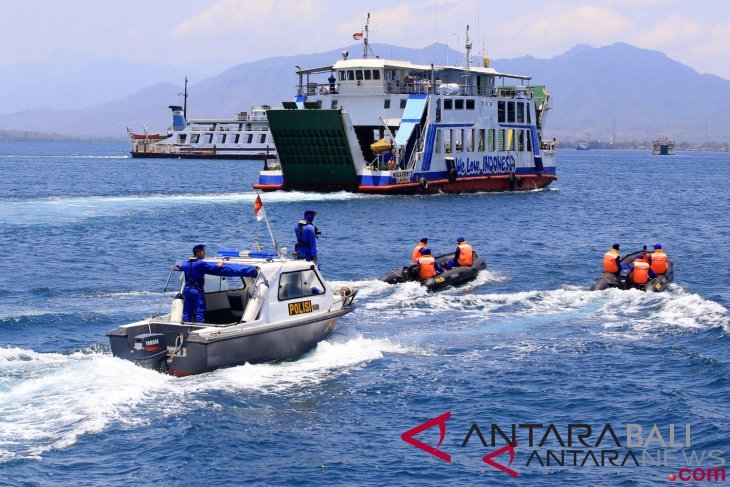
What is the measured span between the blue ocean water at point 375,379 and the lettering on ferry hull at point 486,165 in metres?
25.1

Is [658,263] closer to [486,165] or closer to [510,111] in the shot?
[486,165]

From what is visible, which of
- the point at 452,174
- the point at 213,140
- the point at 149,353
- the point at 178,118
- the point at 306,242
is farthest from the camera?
the point at 178,118

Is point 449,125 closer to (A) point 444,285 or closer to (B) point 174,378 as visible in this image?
(A) point 444,285

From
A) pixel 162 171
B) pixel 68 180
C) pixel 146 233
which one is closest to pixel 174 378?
pixel 146 233

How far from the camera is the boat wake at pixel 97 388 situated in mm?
15873

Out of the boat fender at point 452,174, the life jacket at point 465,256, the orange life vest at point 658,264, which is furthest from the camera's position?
the boat fender at point 452,174

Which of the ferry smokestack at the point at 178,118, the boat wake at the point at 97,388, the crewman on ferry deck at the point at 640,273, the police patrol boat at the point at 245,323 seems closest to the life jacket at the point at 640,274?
the crewman on ferry deck at the point at 640,273

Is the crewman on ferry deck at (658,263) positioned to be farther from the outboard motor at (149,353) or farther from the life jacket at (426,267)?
the outboard motor at (149,353)

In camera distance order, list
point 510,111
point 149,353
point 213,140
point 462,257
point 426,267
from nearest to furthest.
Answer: point 149,353 → point 426,267 → point 462,257 → point 510,111 → point 213,140

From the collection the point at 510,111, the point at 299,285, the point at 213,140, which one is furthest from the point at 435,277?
the point at 213,140

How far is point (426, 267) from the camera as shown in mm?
29734

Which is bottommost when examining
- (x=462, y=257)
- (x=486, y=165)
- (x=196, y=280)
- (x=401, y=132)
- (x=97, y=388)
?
(x=97, y=388)
